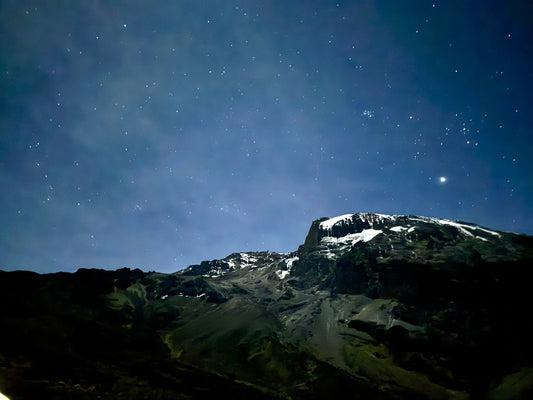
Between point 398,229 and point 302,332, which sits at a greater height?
point 398,229

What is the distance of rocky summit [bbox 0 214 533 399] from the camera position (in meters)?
76.4

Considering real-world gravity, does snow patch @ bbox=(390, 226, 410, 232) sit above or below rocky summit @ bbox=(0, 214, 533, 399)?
above

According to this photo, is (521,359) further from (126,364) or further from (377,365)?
(126,364)

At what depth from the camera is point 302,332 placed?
11975 cm

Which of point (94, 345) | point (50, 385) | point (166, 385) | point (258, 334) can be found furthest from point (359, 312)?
point (50, 385)

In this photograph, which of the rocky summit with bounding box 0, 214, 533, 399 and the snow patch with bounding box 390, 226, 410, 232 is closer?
the rocky summit with bounding box 0, 214, 533, 399

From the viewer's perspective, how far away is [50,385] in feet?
228

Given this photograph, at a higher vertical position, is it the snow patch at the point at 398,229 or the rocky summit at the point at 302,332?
the snow patch at the point at 398,229

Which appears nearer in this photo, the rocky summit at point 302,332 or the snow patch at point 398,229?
the rocky summit at point 302,332

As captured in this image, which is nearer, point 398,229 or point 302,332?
point 302,332

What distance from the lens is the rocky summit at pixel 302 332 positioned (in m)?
76.4

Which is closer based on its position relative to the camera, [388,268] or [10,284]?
[10,284]

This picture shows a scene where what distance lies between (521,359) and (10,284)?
7440 inches

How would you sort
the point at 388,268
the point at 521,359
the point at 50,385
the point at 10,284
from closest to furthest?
the point at 50,385
the point at 521,359
the point at 10,284
the point at 388,268
